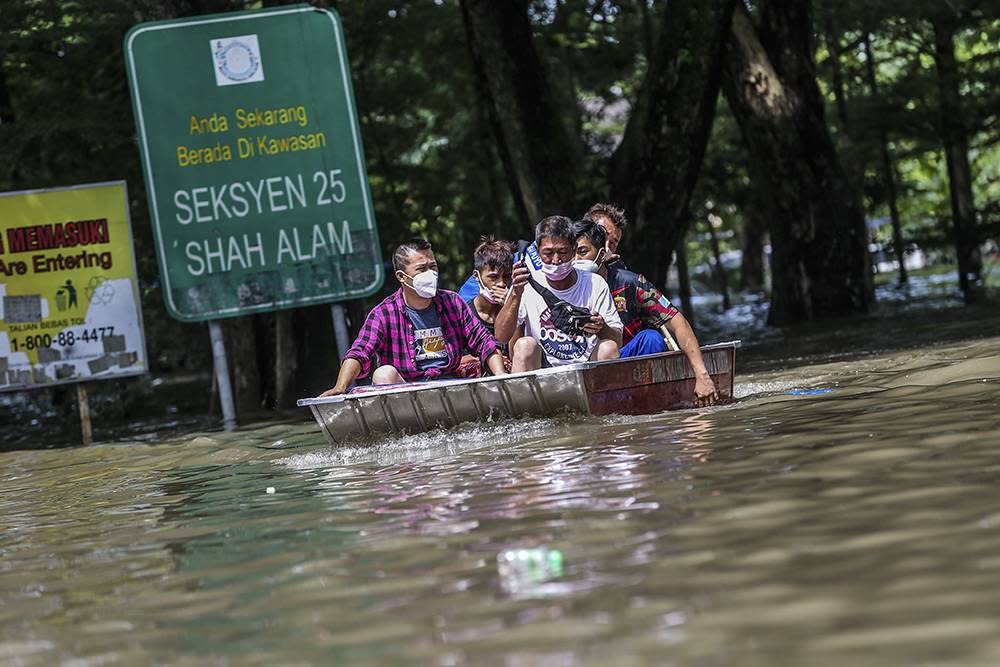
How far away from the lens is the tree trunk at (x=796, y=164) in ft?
69.7

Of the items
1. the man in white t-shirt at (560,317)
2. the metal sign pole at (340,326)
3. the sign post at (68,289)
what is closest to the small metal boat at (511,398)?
the man in white t-shirt at (560,317)

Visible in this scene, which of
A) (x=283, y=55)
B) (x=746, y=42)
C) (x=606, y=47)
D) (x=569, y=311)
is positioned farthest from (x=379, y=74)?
(x=569, y=311)

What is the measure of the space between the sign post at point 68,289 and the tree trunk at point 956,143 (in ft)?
53.4

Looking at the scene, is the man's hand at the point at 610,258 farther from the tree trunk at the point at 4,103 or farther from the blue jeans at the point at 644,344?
the tree trunk at the point at 4,103

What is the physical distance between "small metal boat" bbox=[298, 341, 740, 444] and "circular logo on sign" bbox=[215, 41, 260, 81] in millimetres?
5340

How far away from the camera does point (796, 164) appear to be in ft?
70.4

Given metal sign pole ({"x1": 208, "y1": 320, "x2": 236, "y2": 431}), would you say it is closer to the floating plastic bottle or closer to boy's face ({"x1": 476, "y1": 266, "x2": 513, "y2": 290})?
boy's face ({"x1": 476, "y1": 266, "x2": 513, "y2": 290})

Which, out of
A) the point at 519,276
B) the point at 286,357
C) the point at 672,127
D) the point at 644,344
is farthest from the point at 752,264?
the point at 519,276

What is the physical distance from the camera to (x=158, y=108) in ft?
43.0

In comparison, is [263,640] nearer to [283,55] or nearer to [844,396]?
[844,396]

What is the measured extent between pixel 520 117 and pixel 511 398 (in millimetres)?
8479

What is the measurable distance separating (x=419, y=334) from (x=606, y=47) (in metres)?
19.8

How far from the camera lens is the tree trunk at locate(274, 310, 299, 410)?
613 inches

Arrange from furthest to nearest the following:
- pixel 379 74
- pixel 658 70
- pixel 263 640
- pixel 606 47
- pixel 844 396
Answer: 1. pixel 606 47
2. pixel 379 74
3. pixel 658 70
4. pixel 844 396
5. pixel 263 640
